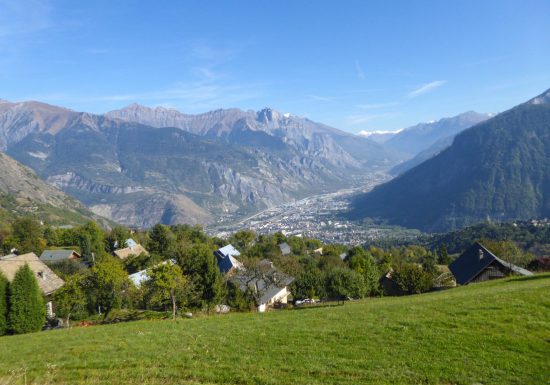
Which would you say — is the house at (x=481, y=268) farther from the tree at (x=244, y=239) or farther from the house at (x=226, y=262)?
the tree at (x=244, y=239)

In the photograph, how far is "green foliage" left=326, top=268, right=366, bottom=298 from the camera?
5166 centimetres

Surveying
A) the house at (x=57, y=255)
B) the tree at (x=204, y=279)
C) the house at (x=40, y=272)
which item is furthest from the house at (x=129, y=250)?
the tree at (x=204, y=279)

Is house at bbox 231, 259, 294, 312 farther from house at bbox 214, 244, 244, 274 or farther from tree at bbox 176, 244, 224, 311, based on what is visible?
house at bbox 214, 244, 244, 274

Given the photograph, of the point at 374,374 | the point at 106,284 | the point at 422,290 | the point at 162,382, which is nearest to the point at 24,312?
the point at 106,284

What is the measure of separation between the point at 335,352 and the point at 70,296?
37.6m

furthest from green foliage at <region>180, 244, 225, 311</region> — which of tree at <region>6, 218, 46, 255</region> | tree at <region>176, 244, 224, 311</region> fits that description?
tree at <region>6, 218, 46, 255</region>

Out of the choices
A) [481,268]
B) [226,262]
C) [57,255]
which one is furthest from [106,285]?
[481,268]

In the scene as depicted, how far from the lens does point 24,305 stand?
3666 centimetres

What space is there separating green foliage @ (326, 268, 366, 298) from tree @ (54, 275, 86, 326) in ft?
100

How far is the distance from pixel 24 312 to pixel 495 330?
38.5 meters

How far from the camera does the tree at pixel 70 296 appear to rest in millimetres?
43750

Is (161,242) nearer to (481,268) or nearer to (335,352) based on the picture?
(481,268)

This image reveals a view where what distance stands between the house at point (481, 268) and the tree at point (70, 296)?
54.3 metres

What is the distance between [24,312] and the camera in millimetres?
36531
